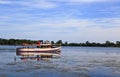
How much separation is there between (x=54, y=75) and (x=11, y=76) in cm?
453

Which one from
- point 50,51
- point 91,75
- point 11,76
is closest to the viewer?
point 11,76

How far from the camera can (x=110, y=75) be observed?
33625 millimetres

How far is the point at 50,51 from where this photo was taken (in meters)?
110

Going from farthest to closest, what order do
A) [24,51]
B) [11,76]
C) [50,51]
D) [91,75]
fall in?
[50,51], [24,51], [91,75], [11,76]

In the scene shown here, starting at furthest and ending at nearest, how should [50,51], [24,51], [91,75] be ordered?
1. [50,51]
2. [24,51]
3. [91,75]

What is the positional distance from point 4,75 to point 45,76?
164 inches

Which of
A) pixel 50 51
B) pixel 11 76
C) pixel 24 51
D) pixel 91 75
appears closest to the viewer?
pixel 11 76

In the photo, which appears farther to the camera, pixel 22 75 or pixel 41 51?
pixel 41 51

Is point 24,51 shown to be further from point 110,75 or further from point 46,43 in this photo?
point 110,75

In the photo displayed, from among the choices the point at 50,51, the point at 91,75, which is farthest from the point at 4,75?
the point at 50,51

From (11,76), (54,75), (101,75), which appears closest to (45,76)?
(54,75)

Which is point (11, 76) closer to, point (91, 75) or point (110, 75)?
point (91, 75)

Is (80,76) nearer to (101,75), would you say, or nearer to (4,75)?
(101,75)

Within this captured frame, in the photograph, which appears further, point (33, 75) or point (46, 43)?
point (46, 43)
